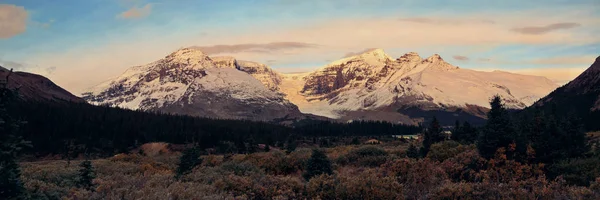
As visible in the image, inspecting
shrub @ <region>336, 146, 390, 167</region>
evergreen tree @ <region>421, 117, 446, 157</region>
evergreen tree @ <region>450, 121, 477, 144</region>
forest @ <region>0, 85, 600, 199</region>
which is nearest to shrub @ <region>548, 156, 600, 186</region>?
forest @ <region>0, 85, 600, 199</region>

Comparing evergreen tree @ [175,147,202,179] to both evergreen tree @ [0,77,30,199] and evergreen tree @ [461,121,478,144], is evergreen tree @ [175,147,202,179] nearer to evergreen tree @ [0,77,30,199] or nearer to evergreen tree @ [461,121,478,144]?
evergreen tree @ [0,77,30,199]

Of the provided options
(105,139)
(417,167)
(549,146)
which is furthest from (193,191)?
(105,139)

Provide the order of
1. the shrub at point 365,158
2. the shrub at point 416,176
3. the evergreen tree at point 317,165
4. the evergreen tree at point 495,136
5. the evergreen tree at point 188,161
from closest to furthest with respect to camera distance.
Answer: the shrub at point 416,176, the evergreen tree at point 495,136, the evergreen tree at point 317,165, the evergreen tree at point 188,161, the shrub at point 365,158

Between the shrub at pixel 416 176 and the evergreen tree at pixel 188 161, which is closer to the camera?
the shrub at pixel 416 176

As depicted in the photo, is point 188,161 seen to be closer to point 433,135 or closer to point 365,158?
point 365,158

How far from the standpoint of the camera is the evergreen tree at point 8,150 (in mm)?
11789

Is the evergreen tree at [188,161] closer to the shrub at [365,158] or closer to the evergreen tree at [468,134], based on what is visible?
the shrub at [365,158]

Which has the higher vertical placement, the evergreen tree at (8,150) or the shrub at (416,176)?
the evergreen tree at (8,150)

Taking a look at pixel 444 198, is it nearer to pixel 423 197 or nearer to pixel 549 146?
pixel 423 197

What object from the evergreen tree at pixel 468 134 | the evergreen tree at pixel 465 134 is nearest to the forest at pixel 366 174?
the evergreen tree at pixel 468 134

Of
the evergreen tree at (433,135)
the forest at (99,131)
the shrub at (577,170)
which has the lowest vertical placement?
the forest at (99,131)

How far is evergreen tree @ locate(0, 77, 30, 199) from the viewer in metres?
11.8

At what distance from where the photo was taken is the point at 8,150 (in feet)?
39.2

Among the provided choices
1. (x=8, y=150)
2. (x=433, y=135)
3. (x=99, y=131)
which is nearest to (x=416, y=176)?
(x=8, y=150)
